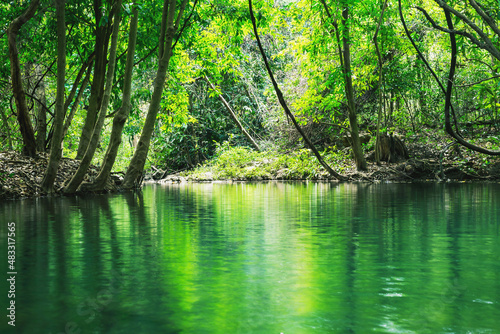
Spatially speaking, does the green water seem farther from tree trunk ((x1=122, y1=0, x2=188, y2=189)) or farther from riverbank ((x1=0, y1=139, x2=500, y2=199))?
tree trunk ((x1=122, y1=0, x2=188, y2=189))

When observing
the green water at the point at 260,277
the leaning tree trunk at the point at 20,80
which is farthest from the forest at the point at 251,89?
the green water at the point at 260,277

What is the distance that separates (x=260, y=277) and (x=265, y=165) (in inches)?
683

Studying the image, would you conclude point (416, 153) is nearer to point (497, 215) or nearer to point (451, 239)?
point (497, 215)

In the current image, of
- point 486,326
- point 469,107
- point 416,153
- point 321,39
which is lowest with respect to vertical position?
point 486,326

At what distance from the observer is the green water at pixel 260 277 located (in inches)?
71.7

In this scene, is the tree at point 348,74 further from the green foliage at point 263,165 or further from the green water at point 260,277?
the green water at point 260,277

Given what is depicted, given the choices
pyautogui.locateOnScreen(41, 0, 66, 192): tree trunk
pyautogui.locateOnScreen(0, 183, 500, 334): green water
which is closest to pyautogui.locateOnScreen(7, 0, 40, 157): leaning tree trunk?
pyautogui.locateOnScreen(41, 0, 66, 192): tree trunk

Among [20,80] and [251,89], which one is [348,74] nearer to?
[20,80]

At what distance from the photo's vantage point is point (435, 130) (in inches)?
665

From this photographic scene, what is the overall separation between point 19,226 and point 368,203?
457 cm

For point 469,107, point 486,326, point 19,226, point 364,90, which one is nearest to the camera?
point 486,326

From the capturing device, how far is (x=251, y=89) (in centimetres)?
2405

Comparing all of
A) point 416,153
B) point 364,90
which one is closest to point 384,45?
point 364,90

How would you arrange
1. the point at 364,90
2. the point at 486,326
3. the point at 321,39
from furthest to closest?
the point at 364,90 → the point at 321,39 → the point at 486,326
